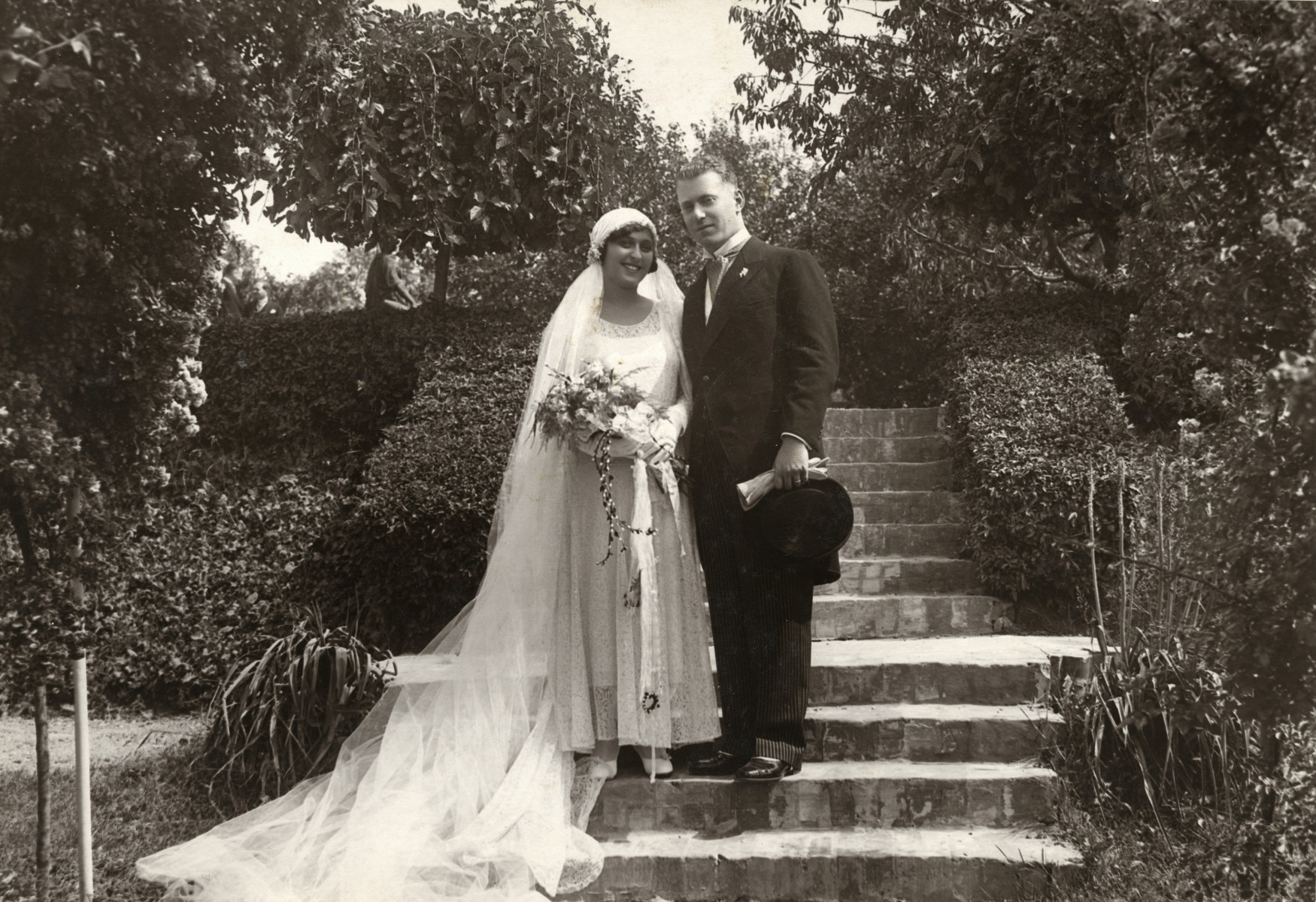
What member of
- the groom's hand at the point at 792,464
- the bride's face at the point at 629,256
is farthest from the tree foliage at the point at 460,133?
the groom's hand at the point at 792,464

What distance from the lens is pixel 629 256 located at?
4090mm

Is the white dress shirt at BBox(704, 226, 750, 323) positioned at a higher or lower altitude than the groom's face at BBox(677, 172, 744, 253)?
lower

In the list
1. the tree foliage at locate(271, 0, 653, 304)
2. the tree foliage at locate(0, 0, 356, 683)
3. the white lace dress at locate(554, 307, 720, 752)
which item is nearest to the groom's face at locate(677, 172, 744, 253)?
the white lace dress at locate(554, 307, 720, 752)

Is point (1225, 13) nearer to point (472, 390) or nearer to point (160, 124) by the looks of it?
point (160, 124)

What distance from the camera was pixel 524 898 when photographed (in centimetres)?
324

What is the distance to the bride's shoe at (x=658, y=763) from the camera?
3.82 m

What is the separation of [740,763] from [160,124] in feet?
9.30

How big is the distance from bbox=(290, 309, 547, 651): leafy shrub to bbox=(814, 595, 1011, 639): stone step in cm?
190

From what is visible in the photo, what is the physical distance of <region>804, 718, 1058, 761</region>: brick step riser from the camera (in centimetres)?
399

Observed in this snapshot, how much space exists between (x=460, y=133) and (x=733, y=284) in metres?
4.12

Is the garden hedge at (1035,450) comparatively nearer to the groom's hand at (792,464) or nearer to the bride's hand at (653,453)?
the groom's hand at (792,464)

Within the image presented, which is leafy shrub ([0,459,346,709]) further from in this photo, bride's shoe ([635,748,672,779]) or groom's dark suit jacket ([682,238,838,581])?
groom's dark suit jacket ([682,238,838,581])

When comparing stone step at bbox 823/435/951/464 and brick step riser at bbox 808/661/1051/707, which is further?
stone step at bbox 823/435/951/464

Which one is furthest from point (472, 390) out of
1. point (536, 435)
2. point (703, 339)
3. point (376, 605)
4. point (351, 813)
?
point (351, 813)
